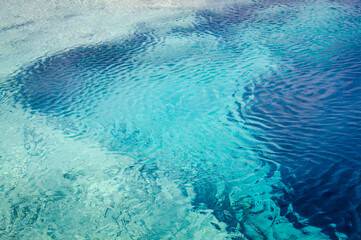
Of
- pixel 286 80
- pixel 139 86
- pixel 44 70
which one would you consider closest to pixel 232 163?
pixel 286 80

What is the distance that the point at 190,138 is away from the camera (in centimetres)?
313

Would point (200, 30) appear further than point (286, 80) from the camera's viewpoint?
Yes

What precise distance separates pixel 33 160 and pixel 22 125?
0.75 m

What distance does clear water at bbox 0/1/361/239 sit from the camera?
7.54 ft

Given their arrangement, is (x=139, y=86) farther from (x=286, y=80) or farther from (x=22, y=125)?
(x=286, y=80)

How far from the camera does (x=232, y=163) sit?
2736 mm

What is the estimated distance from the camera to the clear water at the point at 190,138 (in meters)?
2.30

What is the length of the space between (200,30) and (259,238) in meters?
4.17

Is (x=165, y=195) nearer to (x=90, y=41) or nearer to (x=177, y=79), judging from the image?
(x=177, y=79)

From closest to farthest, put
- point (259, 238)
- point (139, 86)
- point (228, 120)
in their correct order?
point (259, 238) < point (228, 120) < point (139, 86)

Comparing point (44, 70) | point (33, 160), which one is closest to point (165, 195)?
point (33, 160)

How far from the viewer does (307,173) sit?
2.51 m

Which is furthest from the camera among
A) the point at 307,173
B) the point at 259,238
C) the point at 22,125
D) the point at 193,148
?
A: the point at 22,125

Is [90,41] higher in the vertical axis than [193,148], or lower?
higher
